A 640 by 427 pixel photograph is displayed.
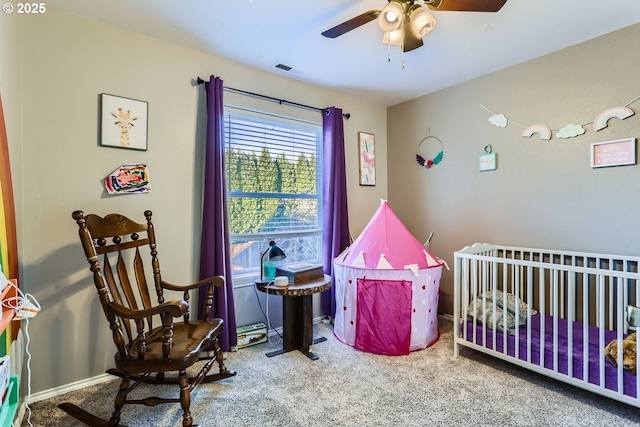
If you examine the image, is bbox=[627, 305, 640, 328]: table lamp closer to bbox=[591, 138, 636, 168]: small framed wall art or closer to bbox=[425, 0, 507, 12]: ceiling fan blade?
bbox=[591, 138, 636, 168]: small framed wall art

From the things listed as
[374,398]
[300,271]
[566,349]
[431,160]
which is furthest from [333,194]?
[566,349]

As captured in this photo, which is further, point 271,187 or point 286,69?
point 271,187

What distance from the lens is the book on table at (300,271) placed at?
8.46ft

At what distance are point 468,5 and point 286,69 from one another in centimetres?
168

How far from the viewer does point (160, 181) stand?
239 cm

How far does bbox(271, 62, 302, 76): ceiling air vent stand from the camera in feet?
9.22

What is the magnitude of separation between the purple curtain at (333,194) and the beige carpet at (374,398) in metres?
1.10

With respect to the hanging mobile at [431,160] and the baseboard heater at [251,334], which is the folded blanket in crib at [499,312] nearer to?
the hanging mobile at [431,160]

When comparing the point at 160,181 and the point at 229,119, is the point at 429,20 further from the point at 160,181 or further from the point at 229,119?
the point at 160,181

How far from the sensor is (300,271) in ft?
8.54

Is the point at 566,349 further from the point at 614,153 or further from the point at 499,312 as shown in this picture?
the point at 614,153

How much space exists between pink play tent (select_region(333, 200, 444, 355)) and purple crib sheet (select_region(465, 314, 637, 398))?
39 cm

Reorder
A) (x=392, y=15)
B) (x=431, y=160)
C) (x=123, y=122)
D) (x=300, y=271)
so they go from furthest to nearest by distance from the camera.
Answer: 1. (x=431, y=160)
2. (x=300, y=271)
3. (x=123, y=122)
4. (x=392, y=15)

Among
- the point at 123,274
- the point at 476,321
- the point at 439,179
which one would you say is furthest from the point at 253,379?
A: the point at 439,179
